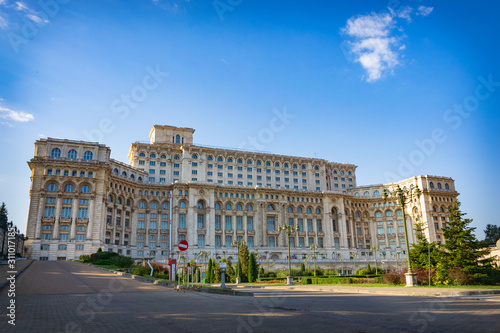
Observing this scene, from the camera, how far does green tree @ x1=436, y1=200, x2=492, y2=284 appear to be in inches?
1114

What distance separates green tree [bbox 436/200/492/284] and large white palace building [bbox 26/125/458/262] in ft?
168

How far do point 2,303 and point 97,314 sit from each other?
5.26 meters

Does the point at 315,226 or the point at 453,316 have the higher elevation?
the point at 315,226

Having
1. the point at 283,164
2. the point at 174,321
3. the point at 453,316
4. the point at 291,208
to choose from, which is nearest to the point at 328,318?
the point at 453,316

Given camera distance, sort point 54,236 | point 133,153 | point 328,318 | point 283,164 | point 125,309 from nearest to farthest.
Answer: point 328,318
point 125,309
point 54,236
point 133,153
point 283,164

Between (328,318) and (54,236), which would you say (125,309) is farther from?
(54,236)

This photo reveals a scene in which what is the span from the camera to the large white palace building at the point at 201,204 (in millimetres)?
76125

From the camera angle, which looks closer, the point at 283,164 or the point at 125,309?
the point at 125,309

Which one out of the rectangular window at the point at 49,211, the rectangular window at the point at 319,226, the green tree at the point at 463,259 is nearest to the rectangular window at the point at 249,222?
the rectangular window at the point at 319,226

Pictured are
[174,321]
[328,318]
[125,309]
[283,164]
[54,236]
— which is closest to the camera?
[174,321]

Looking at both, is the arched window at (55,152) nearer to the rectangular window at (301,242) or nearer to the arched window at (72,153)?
the arched window at (72,153)

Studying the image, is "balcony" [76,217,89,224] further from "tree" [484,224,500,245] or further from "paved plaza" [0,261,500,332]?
"tree" [484,224,500,245]

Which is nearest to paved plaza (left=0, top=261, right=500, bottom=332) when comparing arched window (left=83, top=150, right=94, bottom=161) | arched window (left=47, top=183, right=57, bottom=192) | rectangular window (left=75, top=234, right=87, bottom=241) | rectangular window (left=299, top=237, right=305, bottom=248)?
rectangular window (left=75, top=234, right=87, bottom=241)

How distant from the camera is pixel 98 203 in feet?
256
